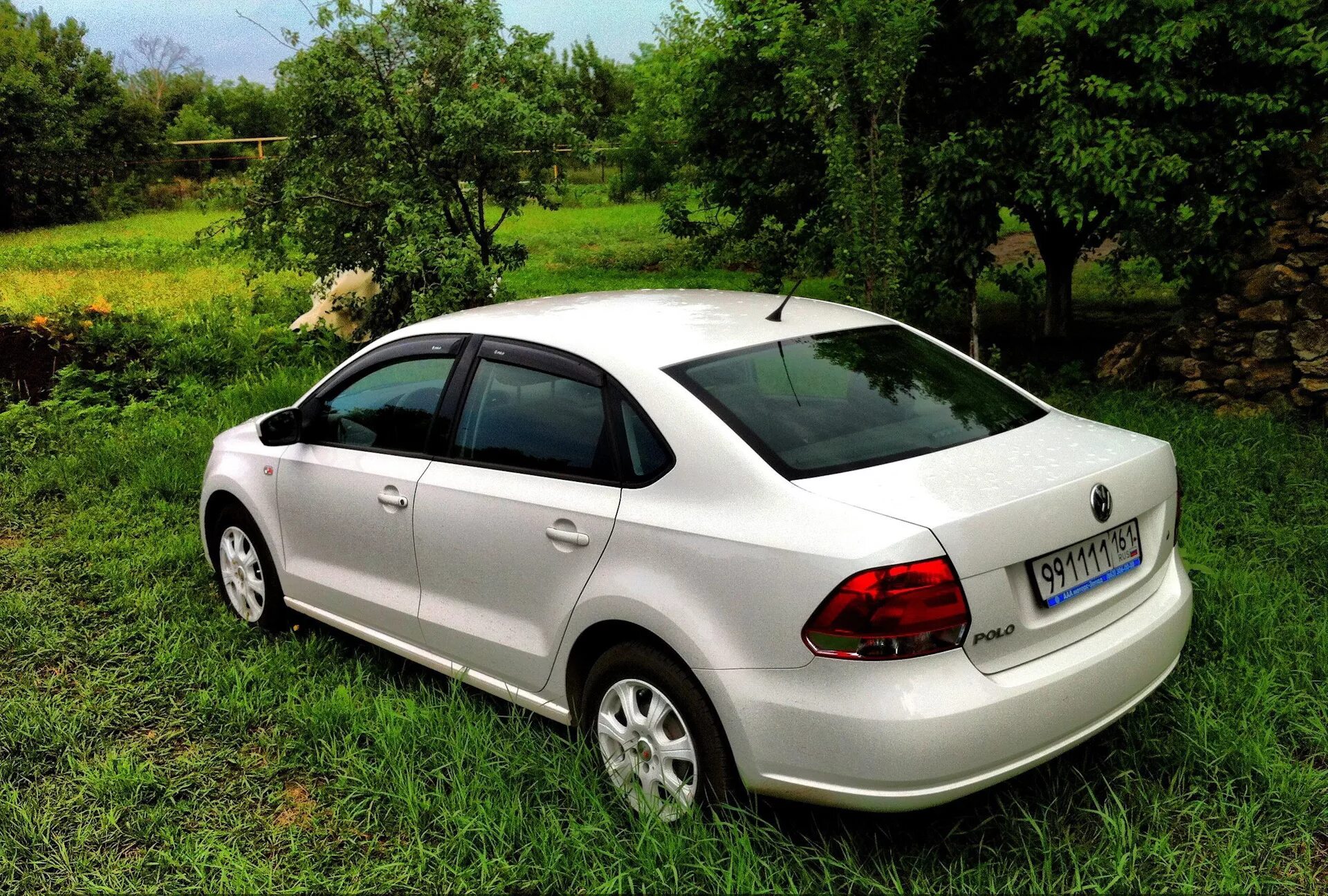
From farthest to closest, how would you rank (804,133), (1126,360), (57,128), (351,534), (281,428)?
1. (57,128)
2. (804,133)
3. (1126,360)
4. (281,428)
5. (351,534)

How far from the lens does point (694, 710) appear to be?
10.1ft

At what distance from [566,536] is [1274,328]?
626cm

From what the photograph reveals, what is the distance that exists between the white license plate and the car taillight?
319 mm

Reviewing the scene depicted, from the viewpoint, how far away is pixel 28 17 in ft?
146

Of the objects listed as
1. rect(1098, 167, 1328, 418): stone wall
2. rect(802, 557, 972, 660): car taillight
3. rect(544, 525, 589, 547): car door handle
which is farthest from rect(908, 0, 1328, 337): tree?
rect(802, 557, 972, 660): car taillight

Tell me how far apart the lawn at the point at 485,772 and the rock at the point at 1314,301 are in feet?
4.92

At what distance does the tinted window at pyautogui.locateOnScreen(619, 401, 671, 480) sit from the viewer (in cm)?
332

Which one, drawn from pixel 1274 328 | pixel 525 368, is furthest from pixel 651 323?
pixel 1274 328

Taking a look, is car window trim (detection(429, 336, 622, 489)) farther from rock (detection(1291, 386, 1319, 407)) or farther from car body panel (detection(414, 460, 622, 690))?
rock (detection(1291, 386, 1319, 407))

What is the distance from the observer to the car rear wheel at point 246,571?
510 centimetres

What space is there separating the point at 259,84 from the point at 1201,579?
55.8 m

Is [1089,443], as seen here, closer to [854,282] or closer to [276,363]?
[854,282]

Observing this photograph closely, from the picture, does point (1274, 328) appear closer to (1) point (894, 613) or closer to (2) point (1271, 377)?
(2) point (1271, 377)

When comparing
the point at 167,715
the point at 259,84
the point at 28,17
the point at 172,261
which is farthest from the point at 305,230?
the point at 259,84
